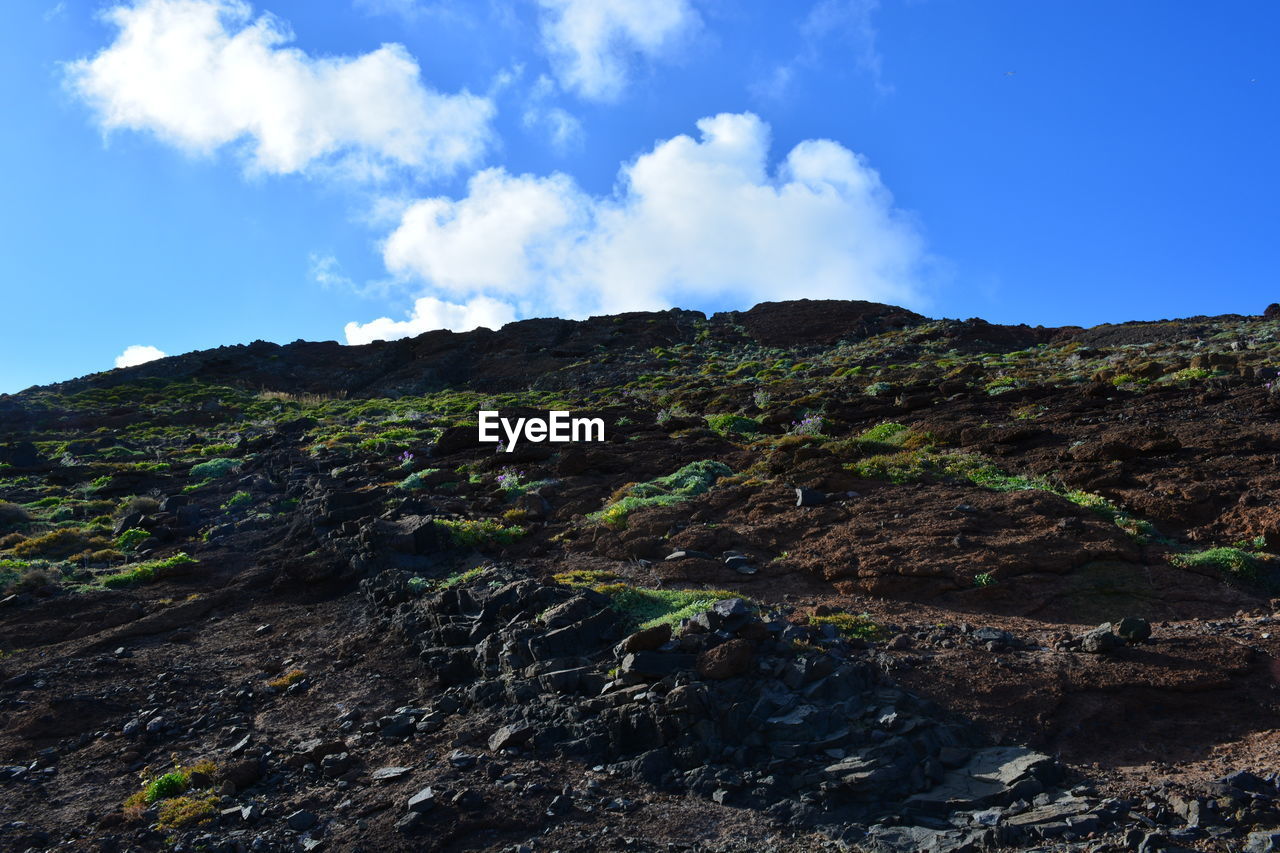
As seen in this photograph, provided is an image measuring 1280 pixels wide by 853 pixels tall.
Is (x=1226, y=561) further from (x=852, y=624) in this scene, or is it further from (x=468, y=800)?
(x=468, y=800)

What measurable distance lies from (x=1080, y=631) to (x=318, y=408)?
3600 centimetres

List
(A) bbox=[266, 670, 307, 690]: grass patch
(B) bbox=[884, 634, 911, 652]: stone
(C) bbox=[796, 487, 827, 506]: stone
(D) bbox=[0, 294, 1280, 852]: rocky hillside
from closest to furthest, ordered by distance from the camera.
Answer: (D) bbox=[0, 294, 1280, 852]: rocky hillside → (B) bbox=[884, 634, 911, 652]: stone → (A) bbox=[266, 670, 307, 690]: grass patch → (C) bbox=[796, 487, 827, 506]: stone

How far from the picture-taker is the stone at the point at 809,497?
48.5 ft

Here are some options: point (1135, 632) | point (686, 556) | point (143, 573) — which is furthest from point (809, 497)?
point (143, 573)

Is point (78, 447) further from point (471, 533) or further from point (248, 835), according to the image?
point (248, 835)

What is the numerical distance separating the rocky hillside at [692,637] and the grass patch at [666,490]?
11 centimetres

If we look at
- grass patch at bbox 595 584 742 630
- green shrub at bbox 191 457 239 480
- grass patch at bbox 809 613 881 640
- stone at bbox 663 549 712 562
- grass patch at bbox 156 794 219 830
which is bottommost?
grass patch at bbox 156 794 219 830

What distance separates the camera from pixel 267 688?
1100cm

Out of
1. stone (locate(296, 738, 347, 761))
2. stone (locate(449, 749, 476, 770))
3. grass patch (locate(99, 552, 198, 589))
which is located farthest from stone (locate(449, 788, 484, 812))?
grass patch (locate(99, 552, 198, 589))

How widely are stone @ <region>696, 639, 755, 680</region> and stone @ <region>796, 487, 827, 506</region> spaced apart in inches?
253

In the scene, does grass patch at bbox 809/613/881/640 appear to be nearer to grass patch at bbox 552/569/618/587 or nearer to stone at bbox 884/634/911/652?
stone at bbox 884/634/911/652

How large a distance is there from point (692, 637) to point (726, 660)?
557mm

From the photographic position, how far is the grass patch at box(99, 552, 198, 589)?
1562 cm

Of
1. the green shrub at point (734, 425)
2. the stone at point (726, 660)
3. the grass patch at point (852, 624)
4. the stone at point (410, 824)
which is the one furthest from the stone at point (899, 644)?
the green shrub at point (734, 425)
